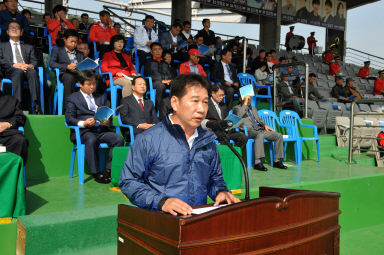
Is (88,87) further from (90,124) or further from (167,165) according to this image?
(167,165)

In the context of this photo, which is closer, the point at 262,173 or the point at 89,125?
the point at 89,125

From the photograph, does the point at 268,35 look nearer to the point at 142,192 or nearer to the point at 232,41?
the point at 232,41

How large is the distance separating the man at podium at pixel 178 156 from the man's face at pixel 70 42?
364cm

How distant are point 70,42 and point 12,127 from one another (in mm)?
1965

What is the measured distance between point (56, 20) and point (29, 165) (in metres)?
3.07

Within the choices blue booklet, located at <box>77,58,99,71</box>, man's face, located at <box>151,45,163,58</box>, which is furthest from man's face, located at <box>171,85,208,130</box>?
man's face, located at <box>151,45,163,58</box>

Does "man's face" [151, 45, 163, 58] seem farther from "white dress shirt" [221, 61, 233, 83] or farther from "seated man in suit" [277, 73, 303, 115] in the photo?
"seated man in suit" [277, 73, 303, 115]

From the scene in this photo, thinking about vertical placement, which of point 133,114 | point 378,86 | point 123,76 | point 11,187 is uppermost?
point 378,86

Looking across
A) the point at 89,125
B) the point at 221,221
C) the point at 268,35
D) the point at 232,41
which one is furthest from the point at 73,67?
the point at 268,35

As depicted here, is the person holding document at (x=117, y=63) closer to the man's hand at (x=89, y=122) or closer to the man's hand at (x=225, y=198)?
the man's hand at (x=89, y=122)

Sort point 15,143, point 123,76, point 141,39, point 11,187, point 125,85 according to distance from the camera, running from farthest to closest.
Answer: point 141,39, point 123,76, point 125,85, point 15,143, point 11,187

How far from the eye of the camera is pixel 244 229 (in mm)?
931

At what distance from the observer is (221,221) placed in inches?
35.6

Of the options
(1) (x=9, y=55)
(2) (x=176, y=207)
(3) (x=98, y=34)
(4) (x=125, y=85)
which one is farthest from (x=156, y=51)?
(2) (x=176, y=207)
